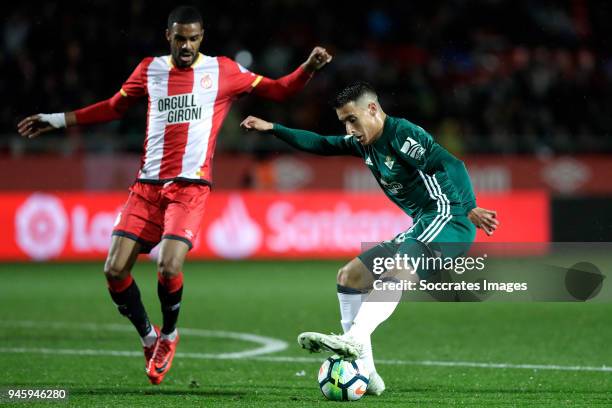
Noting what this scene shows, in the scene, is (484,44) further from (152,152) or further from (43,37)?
(152,152)

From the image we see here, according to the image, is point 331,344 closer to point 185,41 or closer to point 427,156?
point 427,156

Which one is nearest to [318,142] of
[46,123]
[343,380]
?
[343,380]

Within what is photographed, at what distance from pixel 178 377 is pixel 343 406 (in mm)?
1687

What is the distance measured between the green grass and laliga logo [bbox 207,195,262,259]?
2.41 m

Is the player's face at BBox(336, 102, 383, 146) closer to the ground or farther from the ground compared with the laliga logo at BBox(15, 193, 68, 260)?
farther from the ground

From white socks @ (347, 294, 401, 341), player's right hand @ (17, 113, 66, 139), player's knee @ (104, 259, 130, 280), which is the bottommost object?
white socks @ (347, 294, 401, 341)

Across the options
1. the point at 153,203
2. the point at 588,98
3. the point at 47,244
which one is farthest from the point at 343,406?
the point at 588,98

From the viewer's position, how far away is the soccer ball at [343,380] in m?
5.95

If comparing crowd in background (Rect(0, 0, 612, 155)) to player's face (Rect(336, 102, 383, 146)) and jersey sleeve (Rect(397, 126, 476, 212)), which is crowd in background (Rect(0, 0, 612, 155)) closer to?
player's face (Rect(336, 102, 383, 146))

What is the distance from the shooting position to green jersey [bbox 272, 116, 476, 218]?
20.6 ft

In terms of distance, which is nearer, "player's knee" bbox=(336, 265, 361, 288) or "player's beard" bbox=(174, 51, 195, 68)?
"player's knee" bbox=(336, 265, 361, 288)

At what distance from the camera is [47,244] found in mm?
16656

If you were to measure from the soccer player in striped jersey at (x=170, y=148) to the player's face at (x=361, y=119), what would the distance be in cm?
79

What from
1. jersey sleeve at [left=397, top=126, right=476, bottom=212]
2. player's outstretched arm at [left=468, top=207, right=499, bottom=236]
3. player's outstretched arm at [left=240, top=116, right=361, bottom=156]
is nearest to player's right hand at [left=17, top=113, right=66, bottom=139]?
player's outstretched arm at [left=240, top=116, right=361, bottom=156]
